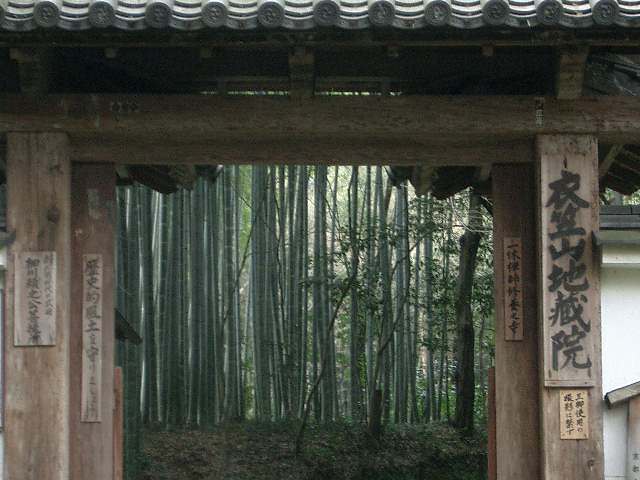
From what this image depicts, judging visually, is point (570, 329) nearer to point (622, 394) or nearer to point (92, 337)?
point (622, 394)

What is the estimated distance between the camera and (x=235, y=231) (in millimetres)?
11008

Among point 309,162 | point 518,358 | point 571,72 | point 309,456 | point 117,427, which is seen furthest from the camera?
point 309,456

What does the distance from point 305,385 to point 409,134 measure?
6795 mm

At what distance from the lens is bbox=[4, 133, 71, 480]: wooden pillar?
14.4 feet

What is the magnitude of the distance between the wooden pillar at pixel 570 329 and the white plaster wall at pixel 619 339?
122mm

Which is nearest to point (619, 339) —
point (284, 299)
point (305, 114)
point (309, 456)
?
point (305, 114)

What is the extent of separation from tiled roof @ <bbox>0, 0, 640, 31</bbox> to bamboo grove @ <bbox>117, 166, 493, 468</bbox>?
591 cm

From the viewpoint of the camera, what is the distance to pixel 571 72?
14.4 feet

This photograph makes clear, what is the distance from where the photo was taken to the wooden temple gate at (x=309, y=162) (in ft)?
14.4

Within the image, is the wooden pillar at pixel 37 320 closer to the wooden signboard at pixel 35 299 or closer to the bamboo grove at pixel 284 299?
the wooden signboard at pixel 35 299

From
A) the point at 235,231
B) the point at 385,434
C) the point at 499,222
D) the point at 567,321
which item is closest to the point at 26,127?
the point at 499,222

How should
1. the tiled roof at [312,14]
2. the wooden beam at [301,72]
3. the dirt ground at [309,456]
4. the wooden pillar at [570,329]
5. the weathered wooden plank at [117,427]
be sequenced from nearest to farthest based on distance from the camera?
the tiled roof at [312,14] → the wooden beam at [301,72] → the wooden pillar at [570,329] → the weathered wooden plank at [117,427] → the dirt ground at [309,456]

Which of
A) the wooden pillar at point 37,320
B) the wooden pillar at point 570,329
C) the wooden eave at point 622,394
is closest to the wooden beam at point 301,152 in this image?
the wooden pillar at point 37,320

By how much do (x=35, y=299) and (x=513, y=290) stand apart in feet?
7.81
